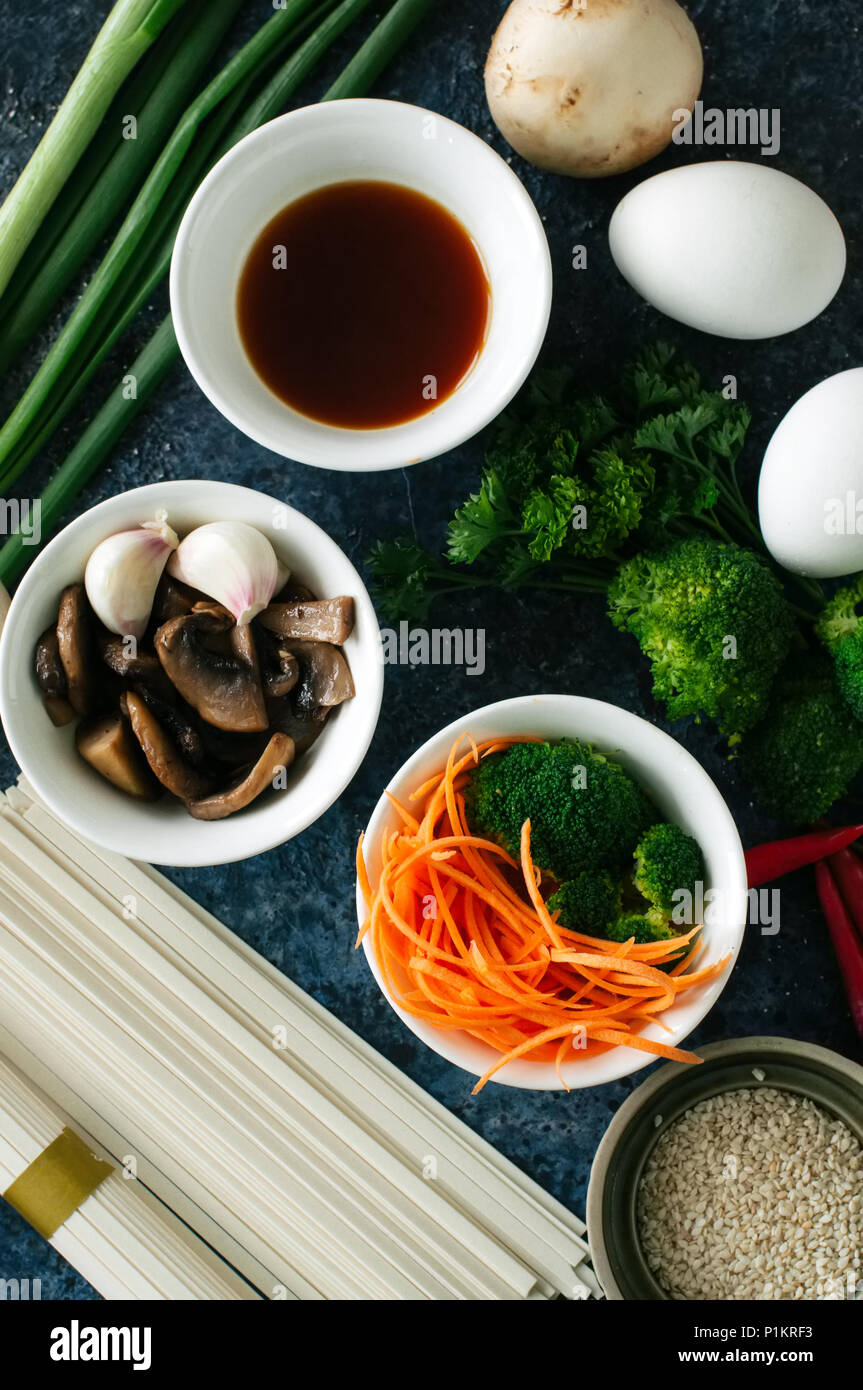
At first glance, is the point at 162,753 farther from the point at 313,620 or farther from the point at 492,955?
the point at 492,955

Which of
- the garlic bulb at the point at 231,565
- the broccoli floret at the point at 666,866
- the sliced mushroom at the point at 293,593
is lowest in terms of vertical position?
the broccoli floret at the point at 666,866

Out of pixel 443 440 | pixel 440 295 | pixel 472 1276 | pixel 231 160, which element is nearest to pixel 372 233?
pixel 440 295

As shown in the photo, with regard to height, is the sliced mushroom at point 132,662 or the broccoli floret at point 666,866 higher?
the sliced mushroom at point 132,662

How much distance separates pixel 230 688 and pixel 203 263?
0.62 m

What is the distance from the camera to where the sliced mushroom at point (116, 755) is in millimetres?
1578

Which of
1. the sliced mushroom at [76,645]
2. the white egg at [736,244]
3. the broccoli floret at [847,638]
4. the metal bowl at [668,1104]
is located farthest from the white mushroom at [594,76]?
the metal bowl at [668,1104]

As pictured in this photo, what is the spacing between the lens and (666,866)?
1.62 metres

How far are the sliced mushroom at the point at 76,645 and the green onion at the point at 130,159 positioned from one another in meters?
0.59

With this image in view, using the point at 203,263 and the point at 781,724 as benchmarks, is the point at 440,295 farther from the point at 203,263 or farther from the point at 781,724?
the point at 781,724

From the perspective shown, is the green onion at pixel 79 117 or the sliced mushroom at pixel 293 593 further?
the green onion at pixel 79 117

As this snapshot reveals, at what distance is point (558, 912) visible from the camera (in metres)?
1.64

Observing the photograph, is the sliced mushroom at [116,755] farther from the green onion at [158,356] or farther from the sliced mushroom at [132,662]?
the green onion at [158,356]

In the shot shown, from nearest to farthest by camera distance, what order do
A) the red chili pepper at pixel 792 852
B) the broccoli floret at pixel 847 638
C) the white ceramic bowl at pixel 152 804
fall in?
the white ceramic bowl at pixel 152 804 → the broccoli floret at pixel 847 638 → the red chili pepper at pixel 792 852

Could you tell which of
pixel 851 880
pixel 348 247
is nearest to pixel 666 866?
pixel 851 880
